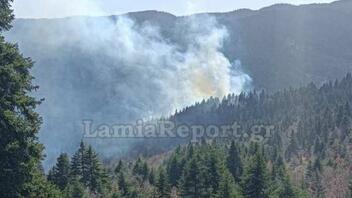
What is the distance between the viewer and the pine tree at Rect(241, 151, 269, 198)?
149 ft

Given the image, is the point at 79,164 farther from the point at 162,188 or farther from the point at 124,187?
the point at 124,187

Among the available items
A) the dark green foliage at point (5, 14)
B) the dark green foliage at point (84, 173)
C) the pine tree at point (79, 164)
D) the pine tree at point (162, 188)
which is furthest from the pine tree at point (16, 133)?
the pine tree at point (79, 164)

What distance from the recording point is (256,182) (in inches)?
1801

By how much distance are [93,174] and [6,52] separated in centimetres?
4274

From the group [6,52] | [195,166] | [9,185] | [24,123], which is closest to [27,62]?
[6,52]

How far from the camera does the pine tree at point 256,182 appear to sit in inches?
1788

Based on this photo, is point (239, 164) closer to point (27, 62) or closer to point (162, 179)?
point (162, 179)

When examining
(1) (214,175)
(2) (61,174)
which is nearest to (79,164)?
(2) (61,174)

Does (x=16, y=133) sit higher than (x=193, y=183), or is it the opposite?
(x=193, y=183)

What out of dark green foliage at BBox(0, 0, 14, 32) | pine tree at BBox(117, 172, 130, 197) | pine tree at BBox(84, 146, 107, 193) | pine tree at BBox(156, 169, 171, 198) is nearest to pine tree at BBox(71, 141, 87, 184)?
pine tree at BBox(84, 146, 107, 193)

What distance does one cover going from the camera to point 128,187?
236ft

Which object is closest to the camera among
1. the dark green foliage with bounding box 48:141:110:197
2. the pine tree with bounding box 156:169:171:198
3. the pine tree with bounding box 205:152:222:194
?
the pine tree with bounding box 205:152:222:194

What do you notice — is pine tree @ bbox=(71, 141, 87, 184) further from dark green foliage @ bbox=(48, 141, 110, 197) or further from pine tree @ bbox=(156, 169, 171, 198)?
pine tree @ bbox=(156, 169, 171, 198)

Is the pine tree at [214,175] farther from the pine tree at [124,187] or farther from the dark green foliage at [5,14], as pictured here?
the dark green foliage at [5,14]
